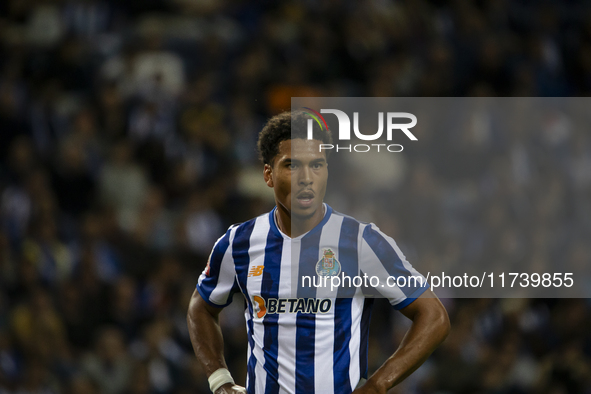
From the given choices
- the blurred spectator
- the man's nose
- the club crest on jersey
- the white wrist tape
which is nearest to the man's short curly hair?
the man's nose

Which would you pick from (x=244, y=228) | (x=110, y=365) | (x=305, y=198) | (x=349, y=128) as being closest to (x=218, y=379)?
(x=244, y=228)

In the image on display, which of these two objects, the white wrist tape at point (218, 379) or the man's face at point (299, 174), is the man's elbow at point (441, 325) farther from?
the white wrist tape at point (218, 379)

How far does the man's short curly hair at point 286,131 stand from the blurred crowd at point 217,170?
1.40m

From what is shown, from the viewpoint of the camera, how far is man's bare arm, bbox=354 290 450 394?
8.90 feet

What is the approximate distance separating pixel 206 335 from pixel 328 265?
27.9 inches

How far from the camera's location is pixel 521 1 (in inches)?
350

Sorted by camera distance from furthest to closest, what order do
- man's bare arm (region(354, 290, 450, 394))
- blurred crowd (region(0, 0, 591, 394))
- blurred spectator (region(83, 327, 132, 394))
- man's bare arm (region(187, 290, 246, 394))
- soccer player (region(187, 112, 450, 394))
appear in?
blurred spectator (region(83, 327, 132, 394)) → blurred crowd (region(0, 0, 591, 394)) → man's bare arm (region(187, 290, 246, 394)) → soccer player (region(187, 112, 450, 394)) → man's bare arm (region(354, 290, 450, 394))

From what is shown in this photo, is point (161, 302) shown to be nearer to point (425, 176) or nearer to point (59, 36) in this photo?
point (425, 176)

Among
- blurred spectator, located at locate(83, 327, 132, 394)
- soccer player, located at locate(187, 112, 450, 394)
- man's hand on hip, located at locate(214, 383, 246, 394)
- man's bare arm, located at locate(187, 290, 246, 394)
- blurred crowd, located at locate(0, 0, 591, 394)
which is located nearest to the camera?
soccer player, located at locate(187, 112, 450, 394)

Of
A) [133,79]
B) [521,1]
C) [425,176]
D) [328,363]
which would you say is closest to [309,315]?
[328,363]

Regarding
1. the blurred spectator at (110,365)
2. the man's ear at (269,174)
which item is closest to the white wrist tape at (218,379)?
the man's ear at (269,174)

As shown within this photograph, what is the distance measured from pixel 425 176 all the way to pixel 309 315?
267 cm

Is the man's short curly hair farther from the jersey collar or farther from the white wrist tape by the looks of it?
the white wrist tape

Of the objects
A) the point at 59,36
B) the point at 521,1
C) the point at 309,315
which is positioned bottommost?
the point at 309,315
